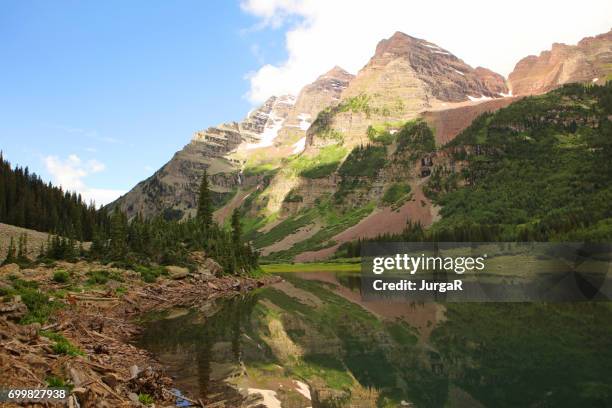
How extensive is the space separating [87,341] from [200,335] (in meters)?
10.7

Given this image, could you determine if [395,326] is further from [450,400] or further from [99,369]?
[99,369]

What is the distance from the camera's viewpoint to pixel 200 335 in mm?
35594

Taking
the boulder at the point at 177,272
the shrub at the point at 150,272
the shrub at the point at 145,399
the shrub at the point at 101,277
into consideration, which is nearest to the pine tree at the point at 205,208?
the boulder at the point at 177,272

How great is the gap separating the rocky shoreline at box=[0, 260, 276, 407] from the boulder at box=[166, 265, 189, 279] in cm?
898

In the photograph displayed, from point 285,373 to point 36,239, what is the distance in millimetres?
79086

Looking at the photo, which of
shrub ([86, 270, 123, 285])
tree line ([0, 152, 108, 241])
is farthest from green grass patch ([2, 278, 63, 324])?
tree line ([0, 152, 108, 241])

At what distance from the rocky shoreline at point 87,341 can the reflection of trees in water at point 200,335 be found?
1.69 metres

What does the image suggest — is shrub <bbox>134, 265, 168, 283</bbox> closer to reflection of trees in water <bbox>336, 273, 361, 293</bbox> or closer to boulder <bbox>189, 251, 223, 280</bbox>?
boulder <bbox>189, 251, 223, 280</bbox>

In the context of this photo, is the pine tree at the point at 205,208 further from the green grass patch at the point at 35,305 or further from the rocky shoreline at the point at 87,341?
the green grass patch at the point at 35,305

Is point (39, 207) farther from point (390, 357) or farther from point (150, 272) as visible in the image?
point (390, 357)

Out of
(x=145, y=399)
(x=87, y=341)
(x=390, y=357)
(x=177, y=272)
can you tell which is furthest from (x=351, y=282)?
(x=145, y=399)

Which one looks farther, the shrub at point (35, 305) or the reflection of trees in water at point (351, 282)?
the reflection of trees in water at point (351, 282)

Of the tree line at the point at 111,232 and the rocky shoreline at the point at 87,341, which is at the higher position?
the tree line at the point at 111,232

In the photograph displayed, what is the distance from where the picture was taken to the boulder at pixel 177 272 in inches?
2701
